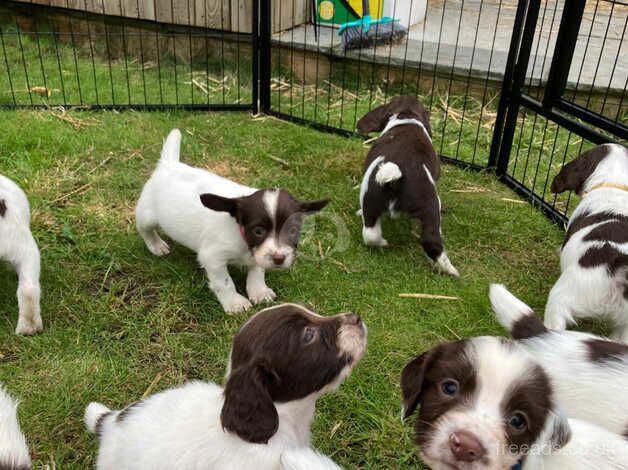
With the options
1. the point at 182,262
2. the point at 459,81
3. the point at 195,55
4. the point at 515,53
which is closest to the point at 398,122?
the point at 515,53

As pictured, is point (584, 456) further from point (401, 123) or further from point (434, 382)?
point (401, 123)

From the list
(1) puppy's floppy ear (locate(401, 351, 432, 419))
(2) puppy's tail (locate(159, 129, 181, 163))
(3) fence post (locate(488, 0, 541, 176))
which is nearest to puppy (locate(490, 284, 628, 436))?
(1) puppy's floppy ear (locate(401, 351, 432, 419))

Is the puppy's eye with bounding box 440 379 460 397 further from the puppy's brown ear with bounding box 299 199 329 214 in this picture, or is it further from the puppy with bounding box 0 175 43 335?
the puppy with bounding box 0 175 43 335

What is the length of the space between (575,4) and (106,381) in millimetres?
4189

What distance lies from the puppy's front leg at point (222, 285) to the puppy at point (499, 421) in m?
1.78

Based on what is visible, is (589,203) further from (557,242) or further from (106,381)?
(106,381)

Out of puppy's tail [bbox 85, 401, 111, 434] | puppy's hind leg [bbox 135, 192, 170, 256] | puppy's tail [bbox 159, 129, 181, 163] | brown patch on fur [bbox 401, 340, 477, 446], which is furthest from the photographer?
puppy's tail [bbox 159, 129, 181, 163]

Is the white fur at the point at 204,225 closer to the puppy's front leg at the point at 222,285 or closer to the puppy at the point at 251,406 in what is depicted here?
the puppy's front leg at the point at 222,285

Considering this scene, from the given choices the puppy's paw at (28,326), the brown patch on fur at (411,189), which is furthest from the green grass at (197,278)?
the brown patch on fur at (411,189)

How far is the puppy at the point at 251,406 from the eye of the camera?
2037mm

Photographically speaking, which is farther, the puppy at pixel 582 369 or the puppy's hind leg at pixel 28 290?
the puppy's hind leg at pixel 28 290

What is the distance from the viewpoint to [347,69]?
757 cm

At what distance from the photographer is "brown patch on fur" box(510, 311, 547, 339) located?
256 centimetres

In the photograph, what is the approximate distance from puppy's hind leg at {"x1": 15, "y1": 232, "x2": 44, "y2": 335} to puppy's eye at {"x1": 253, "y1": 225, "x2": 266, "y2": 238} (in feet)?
3.93
